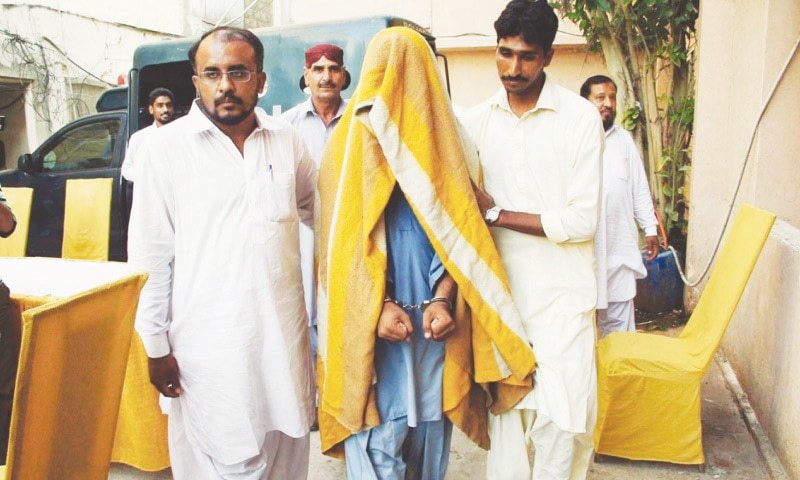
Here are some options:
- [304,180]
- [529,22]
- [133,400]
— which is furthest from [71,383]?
[529,22]

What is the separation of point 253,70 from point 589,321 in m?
1.30

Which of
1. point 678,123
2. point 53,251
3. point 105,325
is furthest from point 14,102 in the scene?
point 105,325

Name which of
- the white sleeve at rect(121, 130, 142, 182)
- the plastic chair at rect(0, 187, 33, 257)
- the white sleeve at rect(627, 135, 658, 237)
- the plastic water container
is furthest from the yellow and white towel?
the white sleeve at rect(121, 130, 142, 182)

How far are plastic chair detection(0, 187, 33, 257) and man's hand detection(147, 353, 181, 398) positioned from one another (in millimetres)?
3164

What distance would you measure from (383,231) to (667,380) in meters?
1.77

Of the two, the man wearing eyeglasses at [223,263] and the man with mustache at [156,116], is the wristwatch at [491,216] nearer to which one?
the man wearing eyeglasses at [223,263]

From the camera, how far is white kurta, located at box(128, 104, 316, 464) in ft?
6.56

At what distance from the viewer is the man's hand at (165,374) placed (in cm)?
206

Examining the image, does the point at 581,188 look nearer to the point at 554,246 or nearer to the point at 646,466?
the point at 554,246

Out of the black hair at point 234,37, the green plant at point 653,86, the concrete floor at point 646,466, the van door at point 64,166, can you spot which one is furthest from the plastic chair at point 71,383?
the green plant at point 653,86

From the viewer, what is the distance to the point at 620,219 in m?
3.90

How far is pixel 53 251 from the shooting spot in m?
6.39

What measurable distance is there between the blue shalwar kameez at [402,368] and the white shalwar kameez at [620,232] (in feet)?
6.80

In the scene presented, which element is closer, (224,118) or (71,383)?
(71,383)
